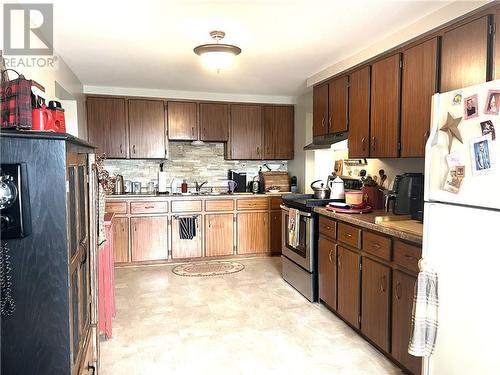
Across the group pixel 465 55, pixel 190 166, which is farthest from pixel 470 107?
pixel 190 166

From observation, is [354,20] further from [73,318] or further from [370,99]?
[73,318]

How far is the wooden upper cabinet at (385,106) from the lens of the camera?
2924 millimetres

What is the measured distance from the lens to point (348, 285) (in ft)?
9.90

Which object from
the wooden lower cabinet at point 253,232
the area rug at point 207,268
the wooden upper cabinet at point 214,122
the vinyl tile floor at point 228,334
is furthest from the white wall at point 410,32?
the area rug at point 207,268

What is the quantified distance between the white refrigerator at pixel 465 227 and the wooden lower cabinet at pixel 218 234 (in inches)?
138

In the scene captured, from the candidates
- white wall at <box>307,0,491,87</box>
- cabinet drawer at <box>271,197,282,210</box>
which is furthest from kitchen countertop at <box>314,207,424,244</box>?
cabinet drawer at <box>271,197,282,210</box>

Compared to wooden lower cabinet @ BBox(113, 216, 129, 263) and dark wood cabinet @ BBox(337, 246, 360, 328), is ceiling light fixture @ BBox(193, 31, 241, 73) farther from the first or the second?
wooden lower cabinet @ BBox(113, 216, 129, 263)

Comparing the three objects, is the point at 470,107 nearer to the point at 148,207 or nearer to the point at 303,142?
the point at 303,142

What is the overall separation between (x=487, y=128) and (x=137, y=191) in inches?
181

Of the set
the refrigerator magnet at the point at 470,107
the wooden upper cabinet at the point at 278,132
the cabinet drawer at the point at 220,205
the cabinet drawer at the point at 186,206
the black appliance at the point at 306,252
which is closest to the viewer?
the refrigerator magnet at the point at 470,107

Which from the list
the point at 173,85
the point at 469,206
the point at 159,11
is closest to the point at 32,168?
the point at 159,11

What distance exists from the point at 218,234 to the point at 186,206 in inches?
23.8

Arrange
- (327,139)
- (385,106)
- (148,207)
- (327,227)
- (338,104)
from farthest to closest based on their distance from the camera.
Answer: (148,207) < (327,139) < (338,104) < (327,227) < (385,106)

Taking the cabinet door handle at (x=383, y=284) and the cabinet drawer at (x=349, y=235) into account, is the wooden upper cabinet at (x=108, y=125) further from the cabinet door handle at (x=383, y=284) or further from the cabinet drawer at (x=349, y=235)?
the cabinet door handle at (x=383, y=284)
